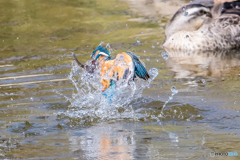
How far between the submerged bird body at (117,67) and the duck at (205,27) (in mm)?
3768

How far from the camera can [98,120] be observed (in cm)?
450

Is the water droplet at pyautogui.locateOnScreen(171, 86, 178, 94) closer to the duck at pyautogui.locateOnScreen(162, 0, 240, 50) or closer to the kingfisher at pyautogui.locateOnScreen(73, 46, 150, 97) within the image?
the kingfisher at pyautogui.locateOnScreen(73, 46, 150, 97)

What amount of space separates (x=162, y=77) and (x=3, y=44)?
402 cm

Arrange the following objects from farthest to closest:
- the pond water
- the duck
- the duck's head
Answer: the duck's head
the duck
the pond water

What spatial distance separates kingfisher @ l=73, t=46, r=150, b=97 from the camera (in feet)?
14.5

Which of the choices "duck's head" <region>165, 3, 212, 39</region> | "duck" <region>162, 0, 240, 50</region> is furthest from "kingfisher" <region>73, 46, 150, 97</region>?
"duck's head" <region>165, 3, 212, 39</region>

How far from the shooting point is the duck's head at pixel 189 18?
8.45 meters

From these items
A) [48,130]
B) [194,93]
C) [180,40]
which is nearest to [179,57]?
[180,40]

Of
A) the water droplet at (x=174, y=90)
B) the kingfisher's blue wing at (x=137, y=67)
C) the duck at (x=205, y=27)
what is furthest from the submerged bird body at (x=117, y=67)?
the duck at (x=205, y=27)

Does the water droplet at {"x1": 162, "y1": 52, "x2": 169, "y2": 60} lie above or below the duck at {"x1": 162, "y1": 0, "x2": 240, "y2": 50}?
below

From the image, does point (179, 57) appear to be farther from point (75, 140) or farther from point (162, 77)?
point (75, 140)

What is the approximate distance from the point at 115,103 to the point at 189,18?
4.32 metres

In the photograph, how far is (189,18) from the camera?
8.61 meters

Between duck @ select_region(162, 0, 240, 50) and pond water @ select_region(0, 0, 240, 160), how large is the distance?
28cm
